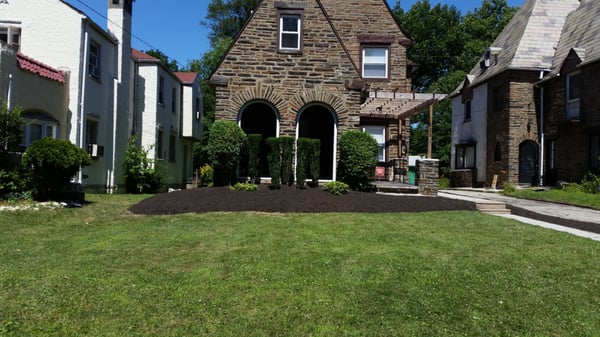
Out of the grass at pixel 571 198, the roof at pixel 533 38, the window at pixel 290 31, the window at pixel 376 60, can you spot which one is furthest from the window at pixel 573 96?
the window at pixel 290 31

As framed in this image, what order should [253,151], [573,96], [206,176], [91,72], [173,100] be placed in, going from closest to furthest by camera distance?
A: [253,151], [91,72], [573,96], [173,100], [206,176]

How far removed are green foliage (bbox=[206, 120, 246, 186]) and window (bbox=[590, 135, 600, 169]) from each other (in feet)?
51.6

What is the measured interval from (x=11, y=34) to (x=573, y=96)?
23309 millimetres

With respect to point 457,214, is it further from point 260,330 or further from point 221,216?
point 260,330

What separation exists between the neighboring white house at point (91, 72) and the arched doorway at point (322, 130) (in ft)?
23.7

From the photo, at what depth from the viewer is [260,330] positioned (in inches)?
147

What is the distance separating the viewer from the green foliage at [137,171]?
17359mm

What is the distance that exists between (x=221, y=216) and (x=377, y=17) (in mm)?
13955

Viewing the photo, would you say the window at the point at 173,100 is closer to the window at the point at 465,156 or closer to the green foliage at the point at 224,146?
the green foliage at the point at 224,146

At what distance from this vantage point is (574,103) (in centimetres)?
2038

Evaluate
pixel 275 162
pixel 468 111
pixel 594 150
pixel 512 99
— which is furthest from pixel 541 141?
pixel 275 162

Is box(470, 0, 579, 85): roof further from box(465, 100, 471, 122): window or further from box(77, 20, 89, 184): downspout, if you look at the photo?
box(77, 20, 89, 184): downspout

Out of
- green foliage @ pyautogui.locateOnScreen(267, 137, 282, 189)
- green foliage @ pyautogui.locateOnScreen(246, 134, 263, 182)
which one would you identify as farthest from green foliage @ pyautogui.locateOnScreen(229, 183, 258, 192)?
green foliage @ pyautogui.locateOnScreen(246, 134, 263, 182)

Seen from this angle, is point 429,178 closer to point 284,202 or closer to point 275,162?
point 275,162
